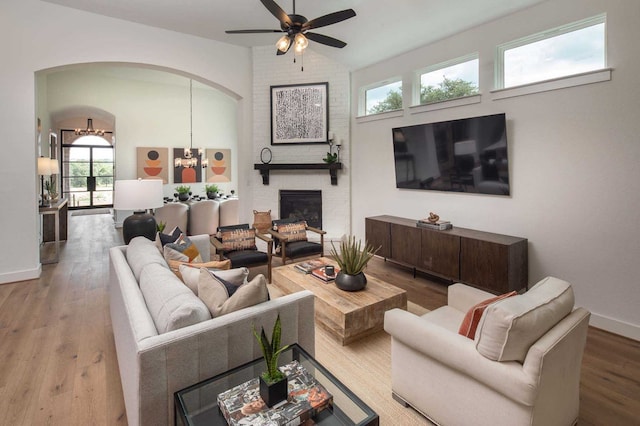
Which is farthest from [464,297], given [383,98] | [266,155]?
[266,155]

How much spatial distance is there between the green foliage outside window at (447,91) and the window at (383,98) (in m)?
0.45

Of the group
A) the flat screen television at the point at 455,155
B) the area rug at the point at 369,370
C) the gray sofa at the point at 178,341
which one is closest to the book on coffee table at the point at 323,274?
the area rug at the point at 369,370

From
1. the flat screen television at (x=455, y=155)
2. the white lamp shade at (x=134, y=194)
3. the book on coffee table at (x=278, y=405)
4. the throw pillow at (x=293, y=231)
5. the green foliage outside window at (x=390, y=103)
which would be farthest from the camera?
the green foliage outside window at (x=390, y=103)

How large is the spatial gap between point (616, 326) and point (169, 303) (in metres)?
3.78

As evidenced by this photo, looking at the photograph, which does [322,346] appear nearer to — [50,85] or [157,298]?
[157,298]

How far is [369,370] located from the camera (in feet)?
8.02

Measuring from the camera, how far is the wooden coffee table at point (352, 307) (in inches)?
108

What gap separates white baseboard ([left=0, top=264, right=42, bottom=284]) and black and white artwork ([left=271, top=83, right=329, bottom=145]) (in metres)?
3.89

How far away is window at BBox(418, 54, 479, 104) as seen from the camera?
165 inches

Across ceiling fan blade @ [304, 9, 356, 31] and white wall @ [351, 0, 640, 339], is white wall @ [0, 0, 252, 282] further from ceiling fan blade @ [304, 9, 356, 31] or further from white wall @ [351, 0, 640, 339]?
white wall @ [351, 0, 640, 339]

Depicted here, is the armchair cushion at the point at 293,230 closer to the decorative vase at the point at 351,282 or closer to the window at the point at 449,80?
the decorative vase at the point at 351,282

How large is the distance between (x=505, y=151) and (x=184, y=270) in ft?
11.6

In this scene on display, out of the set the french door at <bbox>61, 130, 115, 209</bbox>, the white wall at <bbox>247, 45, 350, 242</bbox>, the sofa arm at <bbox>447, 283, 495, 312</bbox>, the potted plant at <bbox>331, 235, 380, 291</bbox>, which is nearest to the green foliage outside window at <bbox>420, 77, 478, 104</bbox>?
the white wall at <bbox>247, 45, 350, 242</bbox>

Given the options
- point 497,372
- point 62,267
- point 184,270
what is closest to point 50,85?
point 62,267
